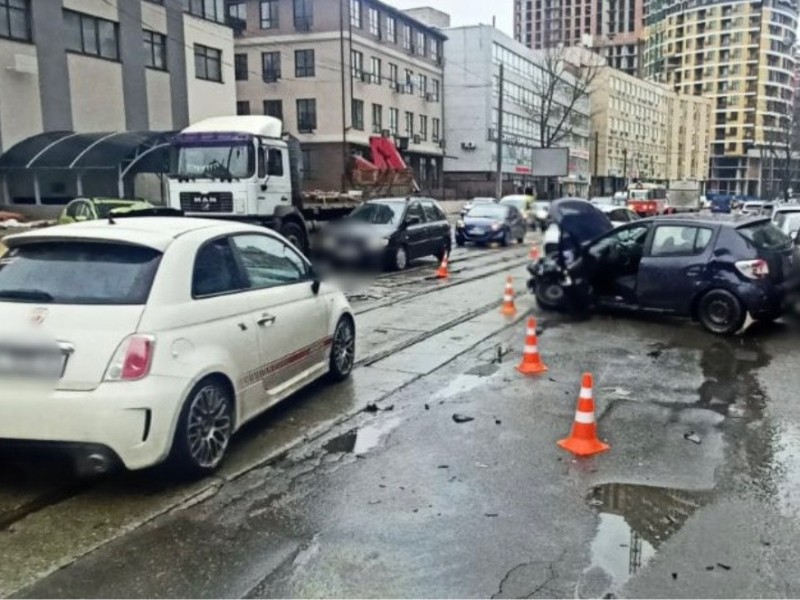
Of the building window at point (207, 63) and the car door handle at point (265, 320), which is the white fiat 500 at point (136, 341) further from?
the building window at point (207, 63)

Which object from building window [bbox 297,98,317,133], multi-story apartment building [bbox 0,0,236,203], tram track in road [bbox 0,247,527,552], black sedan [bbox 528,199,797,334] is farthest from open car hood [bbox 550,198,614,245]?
building window [bbox 297,98,317,133]

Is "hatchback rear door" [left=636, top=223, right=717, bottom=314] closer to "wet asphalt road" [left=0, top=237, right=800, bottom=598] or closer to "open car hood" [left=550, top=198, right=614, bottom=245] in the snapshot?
"open car hood" [left=550, top=198, right=614, bottom=245]

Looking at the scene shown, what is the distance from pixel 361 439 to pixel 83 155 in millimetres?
23338

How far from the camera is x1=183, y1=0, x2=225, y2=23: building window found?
3447 cm

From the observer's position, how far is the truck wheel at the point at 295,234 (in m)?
17.7

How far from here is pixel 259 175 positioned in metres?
16.7

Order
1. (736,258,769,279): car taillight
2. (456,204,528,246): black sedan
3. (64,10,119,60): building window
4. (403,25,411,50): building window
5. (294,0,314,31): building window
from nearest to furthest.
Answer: (736,258,769,279): car taillight
(456,204,528,246): black sedan
(64,10,119,60): building window
(294,0,314,31): building window
(403,25,411,50): building window

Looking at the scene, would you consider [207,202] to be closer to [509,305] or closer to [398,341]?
[509,305]

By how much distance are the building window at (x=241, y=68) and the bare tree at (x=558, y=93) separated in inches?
1179

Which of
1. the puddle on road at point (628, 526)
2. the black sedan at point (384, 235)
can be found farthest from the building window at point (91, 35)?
the puddle on road at point (628, 526)

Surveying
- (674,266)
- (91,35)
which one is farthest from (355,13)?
(674,266)

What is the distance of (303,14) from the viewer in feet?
157

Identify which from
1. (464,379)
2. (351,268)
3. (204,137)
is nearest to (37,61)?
(204,137)

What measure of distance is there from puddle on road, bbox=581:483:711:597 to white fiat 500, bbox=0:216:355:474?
252cm
